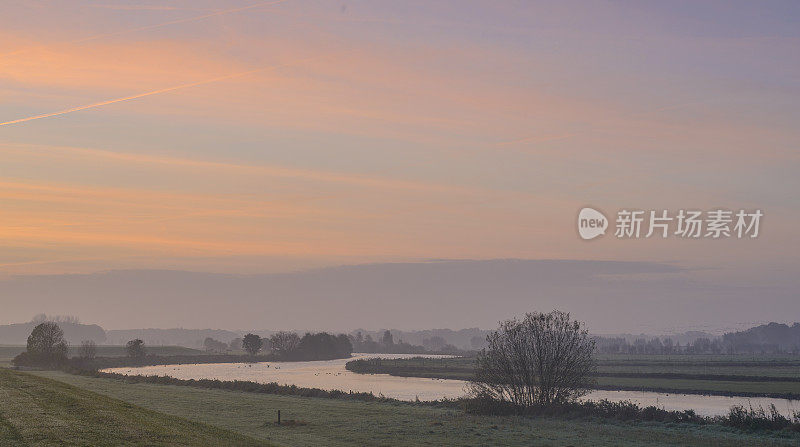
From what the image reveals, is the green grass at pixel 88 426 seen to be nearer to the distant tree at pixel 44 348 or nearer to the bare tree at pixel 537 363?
the bare tree at pixel 537 363

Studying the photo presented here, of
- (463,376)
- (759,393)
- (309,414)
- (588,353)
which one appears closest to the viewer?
(309,414)

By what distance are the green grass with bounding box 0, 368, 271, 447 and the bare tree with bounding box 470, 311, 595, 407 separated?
3292 centimetres

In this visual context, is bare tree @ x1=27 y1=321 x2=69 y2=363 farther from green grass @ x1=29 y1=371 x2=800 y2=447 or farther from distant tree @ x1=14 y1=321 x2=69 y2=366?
green grass @ x1=29 y1=371 x2=800 y2=447

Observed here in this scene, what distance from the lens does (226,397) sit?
7850 centimetres

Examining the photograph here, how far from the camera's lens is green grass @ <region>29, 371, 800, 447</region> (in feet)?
151

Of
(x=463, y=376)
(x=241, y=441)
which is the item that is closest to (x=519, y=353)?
(x=241, y=441)

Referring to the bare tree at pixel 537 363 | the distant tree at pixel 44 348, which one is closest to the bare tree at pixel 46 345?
the distant tree at pixel 44 348

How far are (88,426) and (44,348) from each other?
491 feet

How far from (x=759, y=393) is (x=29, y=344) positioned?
155433 millimetres

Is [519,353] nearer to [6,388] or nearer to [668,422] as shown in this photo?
[668,422]

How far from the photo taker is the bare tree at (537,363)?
2761 inches

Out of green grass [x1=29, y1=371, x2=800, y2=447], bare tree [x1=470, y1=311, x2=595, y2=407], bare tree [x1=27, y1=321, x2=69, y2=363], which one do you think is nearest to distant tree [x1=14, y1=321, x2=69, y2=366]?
bare tree [x1=27, y1=321, x2=69, y2=363]

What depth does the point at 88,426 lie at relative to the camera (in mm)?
36188

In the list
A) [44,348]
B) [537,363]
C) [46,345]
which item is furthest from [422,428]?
[46,345]
